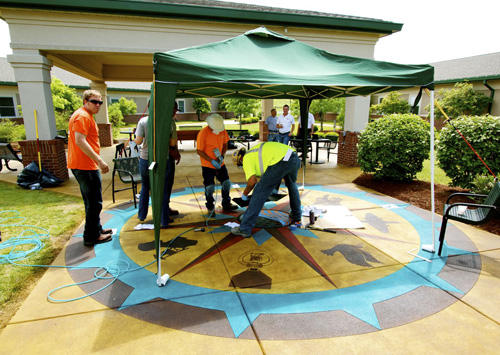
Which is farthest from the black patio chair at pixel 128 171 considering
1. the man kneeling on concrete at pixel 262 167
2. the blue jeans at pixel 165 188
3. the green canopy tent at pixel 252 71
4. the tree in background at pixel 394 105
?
the tree in background at pixel 394 105

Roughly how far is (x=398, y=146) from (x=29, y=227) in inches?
322

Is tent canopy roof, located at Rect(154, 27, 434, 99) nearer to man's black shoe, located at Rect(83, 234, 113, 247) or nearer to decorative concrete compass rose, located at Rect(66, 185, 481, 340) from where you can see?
decorative concrete compass rose, located at Rect(66, 185, 481, 340)

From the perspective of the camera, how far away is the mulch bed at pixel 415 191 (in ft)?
20.8

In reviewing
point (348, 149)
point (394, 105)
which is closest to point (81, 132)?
point (348, 149)

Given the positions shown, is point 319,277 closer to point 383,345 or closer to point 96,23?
point 383,345

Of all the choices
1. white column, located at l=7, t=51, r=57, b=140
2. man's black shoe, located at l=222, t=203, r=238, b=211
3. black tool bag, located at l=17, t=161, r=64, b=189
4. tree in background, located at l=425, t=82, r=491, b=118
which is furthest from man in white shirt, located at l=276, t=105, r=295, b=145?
tree in background, located at l=425, t=82, r=491, b=118

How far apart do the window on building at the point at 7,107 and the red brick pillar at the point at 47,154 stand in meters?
20.2

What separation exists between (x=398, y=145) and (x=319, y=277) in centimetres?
532

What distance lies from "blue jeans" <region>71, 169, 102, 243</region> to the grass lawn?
20.4 inches

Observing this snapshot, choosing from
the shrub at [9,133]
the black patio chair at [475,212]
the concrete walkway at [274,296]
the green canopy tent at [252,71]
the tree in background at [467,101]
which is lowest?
the concrete walkway at [274,296]

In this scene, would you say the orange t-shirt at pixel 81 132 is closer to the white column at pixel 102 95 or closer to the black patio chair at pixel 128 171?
the black patio chair at pixel 128 171

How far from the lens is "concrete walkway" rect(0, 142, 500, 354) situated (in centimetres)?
262

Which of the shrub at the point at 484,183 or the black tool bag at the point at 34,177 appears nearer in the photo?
the shrub at the point at 484,183

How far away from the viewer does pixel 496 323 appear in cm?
284
